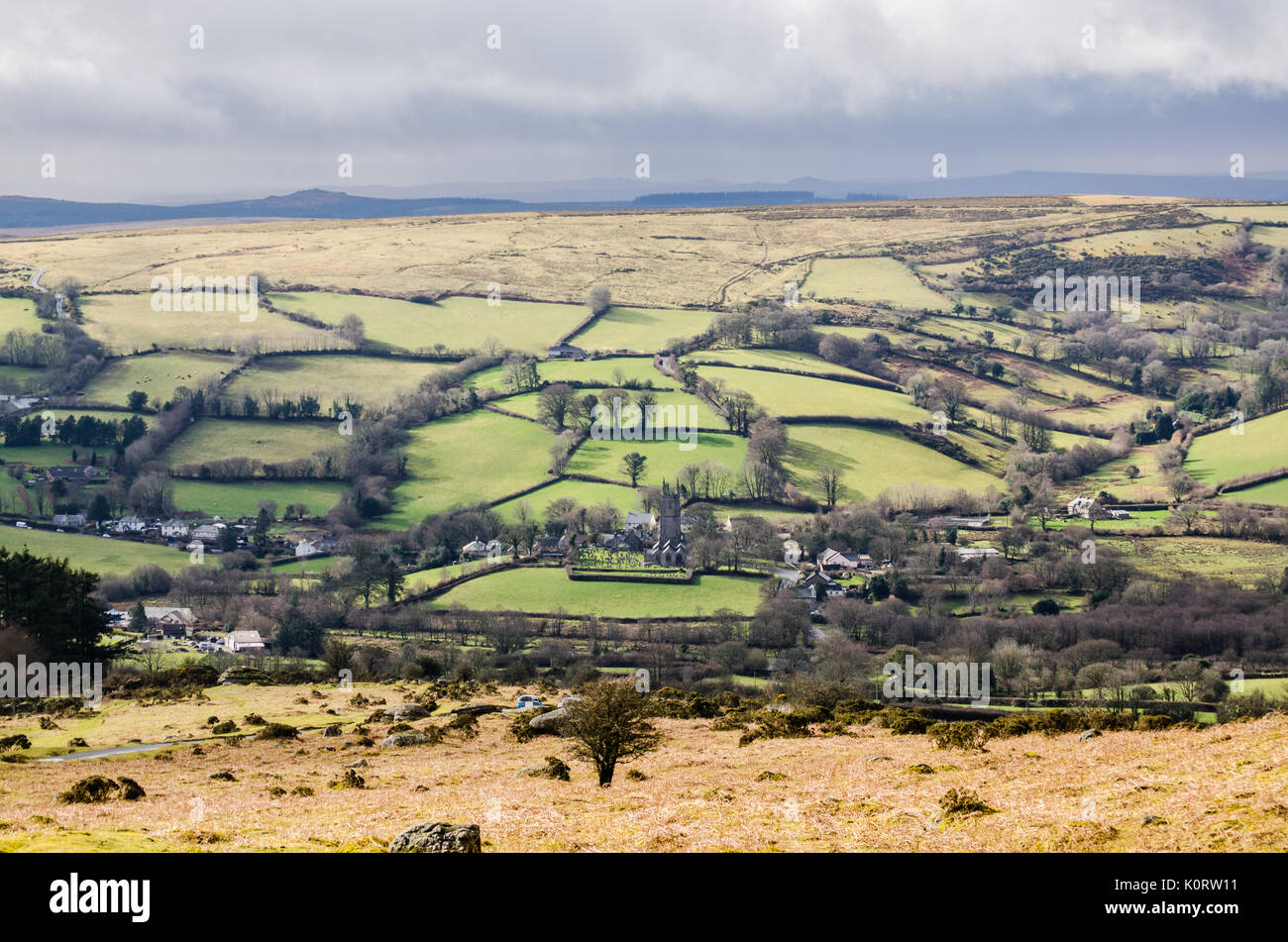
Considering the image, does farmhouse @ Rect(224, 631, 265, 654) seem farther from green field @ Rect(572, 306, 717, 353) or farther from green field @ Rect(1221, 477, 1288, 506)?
green field @ Rect(1221, 477, 1288, 506)

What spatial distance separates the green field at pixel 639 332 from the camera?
182 metres

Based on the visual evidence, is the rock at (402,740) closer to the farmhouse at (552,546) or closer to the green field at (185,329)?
the farmhouse at (552,546)

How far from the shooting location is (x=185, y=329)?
17838 cm

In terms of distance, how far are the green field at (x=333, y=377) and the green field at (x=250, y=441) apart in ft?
22.9

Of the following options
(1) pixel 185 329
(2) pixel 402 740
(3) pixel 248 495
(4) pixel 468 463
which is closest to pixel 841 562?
(4) pixel 468 463

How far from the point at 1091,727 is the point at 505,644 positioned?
175 ft

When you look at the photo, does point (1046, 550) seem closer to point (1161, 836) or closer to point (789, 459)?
point (789, 459)

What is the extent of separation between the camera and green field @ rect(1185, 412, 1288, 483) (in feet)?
431

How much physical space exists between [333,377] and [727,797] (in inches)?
5560

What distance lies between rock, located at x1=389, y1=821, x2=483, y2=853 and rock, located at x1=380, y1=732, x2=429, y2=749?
1071 inches

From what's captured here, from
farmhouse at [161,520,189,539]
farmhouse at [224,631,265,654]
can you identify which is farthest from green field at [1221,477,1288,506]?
farmhouse at [161,520,189,539]

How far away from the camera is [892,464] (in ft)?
447

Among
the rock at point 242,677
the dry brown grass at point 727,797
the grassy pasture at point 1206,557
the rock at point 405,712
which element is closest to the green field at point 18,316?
the rock at point 242,677

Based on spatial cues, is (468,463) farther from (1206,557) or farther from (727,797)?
(727,797)
